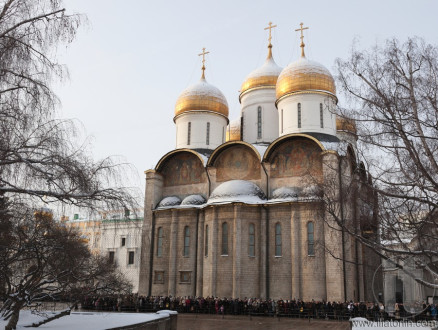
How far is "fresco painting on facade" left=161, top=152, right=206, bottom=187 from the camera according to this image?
24.4 metres

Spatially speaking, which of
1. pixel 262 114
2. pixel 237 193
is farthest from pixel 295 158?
pixel 262 114

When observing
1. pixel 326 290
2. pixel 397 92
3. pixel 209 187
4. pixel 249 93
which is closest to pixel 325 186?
pixel 397 92

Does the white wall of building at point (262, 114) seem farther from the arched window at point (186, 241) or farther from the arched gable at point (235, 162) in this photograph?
the arched window at point (186, 241)

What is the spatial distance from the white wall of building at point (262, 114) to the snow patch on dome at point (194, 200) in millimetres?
5136

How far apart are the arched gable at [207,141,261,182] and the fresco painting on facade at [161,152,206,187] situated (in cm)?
111

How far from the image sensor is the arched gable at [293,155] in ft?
70.9

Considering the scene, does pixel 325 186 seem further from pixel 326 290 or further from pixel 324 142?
pixel 324 142

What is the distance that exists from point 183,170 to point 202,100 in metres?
4.68

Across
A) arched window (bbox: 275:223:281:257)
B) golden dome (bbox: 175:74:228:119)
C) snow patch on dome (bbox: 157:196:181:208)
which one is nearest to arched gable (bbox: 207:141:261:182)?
snow patch on dome (bbox: 157:196:181:208)

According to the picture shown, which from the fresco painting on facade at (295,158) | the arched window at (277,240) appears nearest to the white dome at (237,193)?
the fresco painting on facade at (295,158)

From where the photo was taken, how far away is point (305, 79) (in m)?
23.7

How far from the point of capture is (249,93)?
27.7 m

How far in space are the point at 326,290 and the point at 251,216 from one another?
15.5 ft

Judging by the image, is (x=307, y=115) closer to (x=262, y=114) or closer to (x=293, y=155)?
(x=293, y=155)
